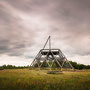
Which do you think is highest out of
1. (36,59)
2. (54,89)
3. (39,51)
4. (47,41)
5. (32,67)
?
(47,41)

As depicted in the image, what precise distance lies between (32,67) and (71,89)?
29.0 meters

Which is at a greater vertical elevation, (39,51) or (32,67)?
(39,51)

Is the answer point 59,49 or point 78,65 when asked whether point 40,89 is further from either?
point 78,65

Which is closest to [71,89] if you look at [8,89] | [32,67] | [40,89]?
[40,89]

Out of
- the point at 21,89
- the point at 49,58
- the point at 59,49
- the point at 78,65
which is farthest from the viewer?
the point at 78,65

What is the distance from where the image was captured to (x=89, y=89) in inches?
221

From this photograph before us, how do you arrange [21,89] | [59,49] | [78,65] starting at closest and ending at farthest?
[21,89] → [59,49] → [78,65]

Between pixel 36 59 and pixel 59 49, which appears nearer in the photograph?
pixel 59 49

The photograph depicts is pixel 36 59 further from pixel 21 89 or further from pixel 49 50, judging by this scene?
pixel 21 89

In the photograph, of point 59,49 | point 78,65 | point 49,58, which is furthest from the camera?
point 78,65

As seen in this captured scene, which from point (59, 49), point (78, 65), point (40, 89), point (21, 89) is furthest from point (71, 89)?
point (78, 65)

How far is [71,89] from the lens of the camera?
5.64m

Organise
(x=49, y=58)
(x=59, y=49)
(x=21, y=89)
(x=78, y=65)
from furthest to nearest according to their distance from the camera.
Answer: (x=78, y=65) < (x=49, y=58) < (x=59, y=49) < (x=21, y=89)

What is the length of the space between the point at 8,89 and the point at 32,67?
28776 mm
